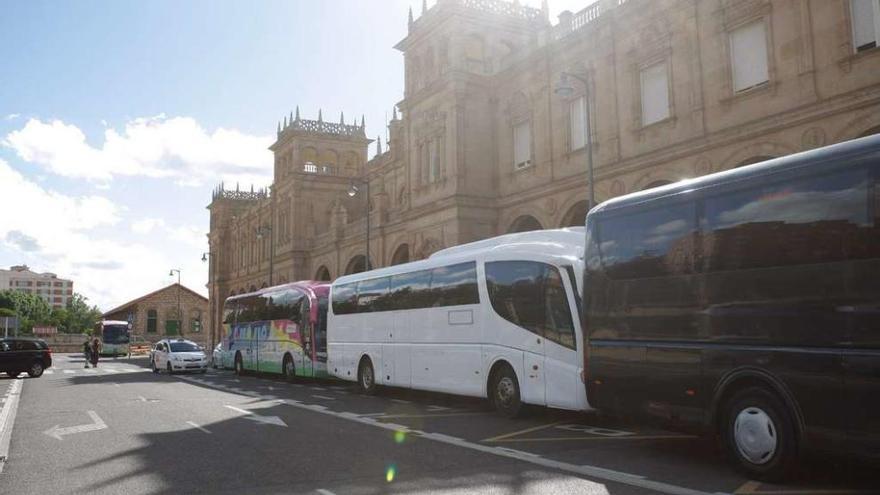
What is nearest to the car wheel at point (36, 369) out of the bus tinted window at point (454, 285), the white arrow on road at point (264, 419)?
the white arrow on road at point (264, 419)

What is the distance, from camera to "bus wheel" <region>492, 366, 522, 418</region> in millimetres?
12914

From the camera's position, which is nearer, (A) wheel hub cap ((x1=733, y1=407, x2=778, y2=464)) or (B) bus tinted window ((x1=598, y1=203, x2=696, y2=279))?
(A) wheel hub cap ((x1=733, y1=407, x2=778, y2=464))

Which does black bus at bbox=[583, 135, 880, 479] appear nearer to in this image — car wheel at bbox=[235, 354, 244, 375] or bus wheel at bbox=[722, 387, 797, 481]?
bus wheel at bbox=[722, 387, 797, 481]

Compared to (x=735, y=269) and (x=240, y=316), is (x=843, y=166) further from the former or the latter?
(x=240, y=316)

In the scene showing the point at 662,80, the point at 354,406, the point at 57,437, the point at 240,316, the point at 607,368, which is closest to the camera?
the point at 607,368

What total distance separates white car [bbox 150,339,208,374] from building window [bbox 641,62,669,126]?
21663 millimetres

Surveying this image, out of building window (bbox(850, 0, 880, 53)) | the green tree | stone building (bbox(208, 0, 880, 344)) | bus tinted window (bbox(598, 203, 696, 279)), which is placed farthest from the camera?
the green tree

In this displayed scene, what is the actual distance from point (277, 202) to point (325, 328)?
3600cm

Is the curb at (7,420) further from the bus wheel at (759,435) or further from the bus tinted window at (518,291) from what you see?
the bus wheel at (759,435)

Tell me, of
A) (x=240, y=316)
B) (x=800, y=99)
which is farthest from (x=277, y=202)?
(x=800, y=99)

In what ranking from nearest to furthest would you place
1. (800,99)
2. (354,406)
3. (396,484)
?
(396,484), (354,406), (800,99)

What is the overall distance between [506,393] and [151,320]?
306 ft

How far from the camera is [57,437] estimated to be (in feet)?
37.0

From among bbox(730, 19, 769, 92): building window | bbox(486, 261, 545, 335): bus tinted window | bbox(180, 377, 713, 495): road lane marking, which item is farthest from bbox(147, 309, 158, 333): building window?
bbox(180, 377, 713, 495): road lane marking
